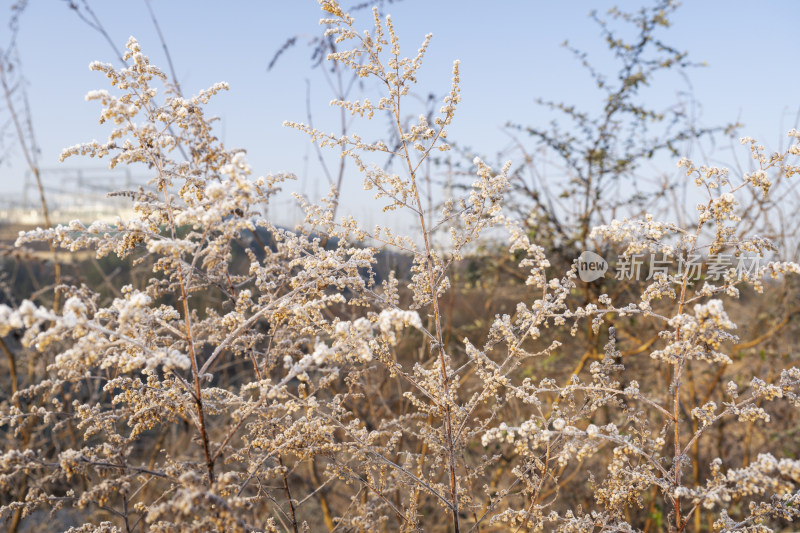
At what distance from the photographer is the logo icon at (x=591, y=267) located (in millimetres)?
3594

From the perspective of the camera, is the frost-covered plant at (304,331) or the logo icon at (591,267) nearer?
the frost-covered plant at (304,331)

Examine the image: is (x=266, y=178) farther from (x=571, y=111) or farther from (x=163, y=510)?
(x=571, y=111)

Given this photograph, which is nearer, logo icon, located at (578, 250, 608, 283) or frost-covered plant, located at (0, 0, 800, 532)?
frost-covered plant, located at (0, 0, 800, 532)

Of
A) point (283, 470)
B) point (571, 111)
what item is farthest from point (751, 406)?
point (571, 111)

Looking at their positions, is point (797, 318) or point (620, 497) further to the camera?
point (797, 318)

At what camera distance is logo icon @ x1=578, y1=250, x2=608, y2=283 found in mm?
3594

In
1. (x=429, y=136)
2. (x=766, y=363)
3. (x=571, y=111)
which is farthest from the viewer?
(x=766, y=363)

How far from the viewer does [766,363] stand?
513 centimetres

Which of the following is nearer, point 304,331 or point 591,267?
point 304,331

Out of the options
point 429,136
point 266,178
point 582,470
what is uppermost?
point 429,136

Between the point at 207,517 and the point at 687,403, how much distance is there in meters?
4.85

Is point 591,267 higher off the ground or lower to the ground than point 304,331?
higher

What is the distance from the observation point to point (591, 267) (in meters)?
3.66

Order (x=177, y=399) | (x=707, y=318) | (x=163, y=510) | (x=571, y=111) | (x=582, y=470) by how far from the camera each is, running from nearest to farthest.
→ (x=163, y=510) < (x=707, y=318) < (x=177, y=399) < (x=571, y=111) < (x=582, y=470)
